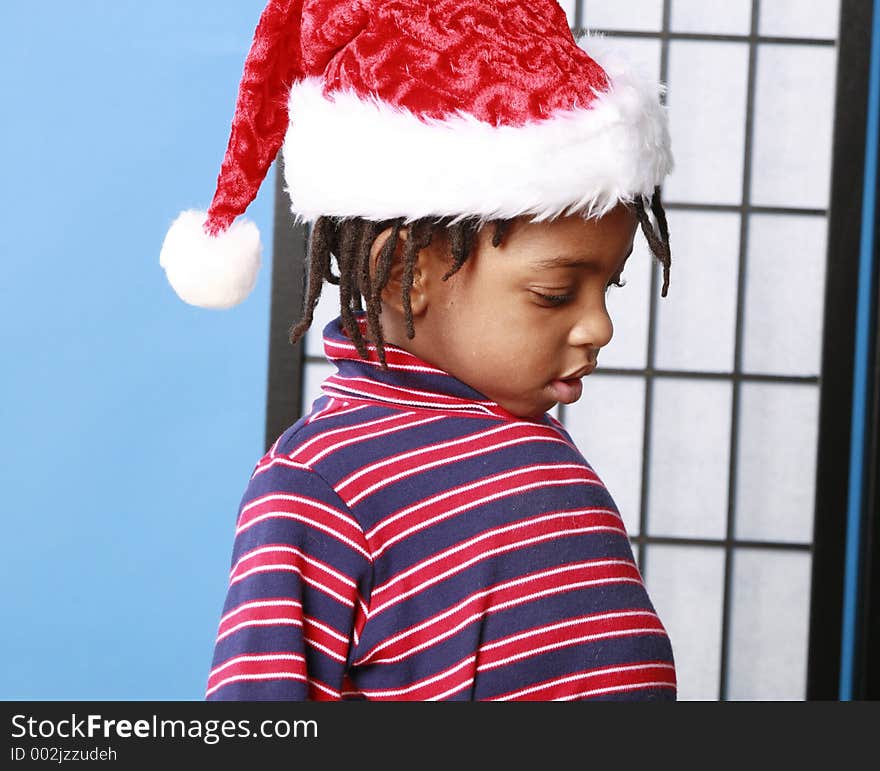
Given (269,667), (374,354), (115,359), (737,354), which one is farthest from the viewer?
(737,354)

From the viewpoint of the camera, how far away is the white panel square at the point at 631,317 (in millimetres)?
1928

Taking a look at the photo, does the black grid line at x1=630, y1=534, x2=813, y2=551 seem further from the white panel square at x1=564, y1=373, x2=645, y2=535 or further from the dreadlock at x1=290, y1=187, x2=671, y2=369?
the dreadlock at x1=290, y1=187, x2=671, y2=369

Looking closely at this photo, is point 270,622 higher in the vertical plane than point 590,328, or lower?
lower

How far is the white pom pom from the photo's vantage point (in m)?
0.86

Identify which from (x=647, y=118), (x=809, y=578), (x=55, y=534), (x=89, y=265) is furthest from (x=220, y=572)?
(x=647, y=118)

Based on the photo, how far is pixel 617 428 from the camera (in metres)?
1.98

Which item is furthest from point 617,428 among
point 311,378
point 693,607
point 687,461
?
point 311,378

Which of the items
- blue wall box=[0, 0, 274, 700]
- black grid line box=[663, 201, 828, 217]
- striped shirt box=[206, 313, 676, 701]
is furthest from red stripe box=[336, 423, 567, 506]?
black grid line box=[663, 201, 828, 217]

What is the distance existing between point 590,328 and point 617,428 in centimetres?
123

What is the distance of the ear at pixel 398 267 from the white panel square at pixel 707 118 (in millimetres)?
1222

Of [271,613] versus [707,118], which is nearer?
[271,613]

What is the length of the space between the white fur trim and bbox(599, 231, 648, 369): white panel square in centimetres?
113

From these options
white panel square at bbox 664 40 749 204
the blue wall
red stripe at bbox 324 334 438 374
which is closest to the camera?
red stripe at bbox 324 334 438 374

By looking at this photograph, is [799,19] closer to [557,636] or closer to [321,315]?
[321,315]
